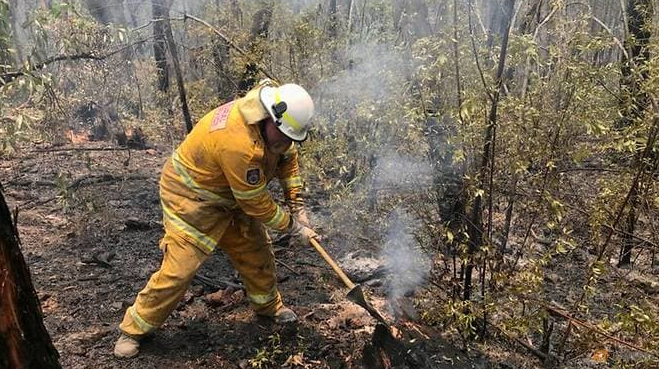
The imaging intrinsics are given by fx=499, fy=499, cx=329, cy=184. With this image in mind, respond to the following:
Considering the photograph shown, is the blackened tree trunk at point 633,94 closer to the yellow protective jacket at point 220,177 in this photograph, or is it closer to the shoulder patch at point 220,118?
the yellow protective jacket at point 220,177

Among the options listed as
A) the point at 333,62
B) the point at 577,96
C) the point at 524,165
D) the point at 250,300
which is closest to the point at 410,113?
the point at 524,165

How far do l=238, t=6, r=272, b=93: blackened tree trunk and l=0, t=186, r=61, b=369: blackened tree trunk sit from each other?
4.36 m

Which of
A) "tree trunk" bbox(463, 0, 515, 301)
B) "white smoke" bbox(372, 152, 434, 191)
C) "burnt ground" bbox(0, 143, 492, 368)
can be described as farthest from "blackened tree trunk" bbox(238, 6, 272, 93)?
"tree trunk" bbox(463, 0, 515, 301)

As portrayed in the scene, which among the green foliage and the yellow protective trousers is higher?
the yellow protective trousers

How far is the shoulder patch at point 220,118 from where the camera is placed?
3346 mm

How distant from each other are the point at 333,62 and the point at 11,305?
581cm

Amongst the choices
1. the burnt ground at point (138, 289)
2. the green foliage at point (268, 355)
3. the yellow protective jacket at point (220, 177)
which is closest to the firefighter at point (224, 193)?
the yellow protective jacket at point (220, 177)

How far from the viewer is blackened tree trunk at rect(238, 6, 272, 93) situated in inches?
258

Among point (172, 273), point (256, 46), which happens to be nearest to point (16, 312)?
point (172, 273)

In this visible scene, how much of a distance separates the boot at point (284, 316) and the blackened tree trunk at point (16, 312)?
6.97 ft

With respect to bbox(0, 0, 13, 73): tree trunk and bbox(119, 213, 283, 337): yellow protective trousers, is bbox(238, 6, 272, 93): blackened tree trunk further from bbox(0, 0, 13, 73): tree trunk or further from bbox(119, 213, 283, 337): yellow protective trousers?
bbox(119, 213, 283, 337): yellow protective trousers

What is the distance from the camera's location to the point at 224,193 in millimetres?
3605

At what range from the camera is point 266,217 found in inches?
135

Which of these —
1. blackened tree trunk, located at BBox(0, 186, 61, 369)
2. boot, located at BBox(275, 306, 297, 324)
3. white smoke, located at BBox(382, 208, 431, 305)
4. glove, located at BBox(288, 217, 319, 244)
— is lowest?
boot, located at BBox(275, 306, 297, 324)
